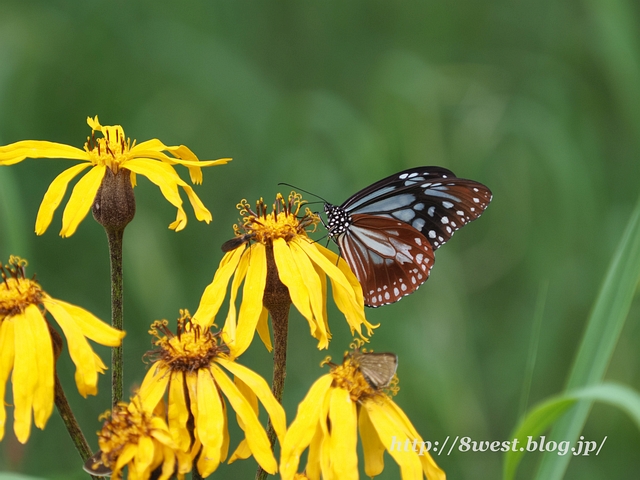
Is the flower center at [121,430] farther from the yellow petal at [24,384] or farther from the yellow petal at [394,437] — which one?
the yellow petal at [394,437]

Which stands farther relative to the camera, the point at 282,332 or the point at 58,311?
the point at 282,332

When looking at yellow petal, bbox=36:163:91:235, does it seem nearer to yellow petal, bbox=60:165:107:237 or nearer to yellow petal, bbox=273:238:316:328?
yellow petal, bbox=60:165:107:237

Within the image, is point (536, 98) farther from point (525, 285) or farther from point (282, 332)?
point (282, 332)

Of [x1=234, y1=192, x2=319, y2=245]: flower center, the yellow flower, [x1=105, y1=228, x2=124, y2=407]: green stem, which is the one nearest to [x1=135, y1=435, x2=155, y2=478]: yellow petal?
the yellow flower

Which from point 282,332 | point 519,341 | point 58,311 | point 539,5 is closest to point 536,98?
point 539,5

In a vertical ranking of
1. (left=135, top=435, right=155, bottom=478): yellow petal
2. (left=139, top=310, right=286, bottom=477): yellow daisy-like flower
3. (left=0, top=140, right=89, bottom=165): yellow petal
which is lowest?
(left=135, top=435, right=155, bottom=478): yellow petal

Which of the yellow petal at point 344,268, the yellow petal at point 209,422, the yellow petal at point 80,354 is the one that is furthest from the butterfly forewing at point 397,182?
the yellow petal at point 80,354
